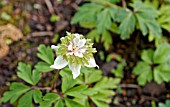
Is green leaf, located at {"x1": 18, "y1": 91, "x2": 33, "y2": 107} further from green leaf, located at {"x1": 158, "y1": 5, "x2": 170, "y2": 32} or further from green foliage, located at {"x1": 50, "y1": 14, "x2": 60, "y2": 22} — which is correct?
green leaf, located at {"x1": 158, "y1": 5, "x2": 170, "y2": 32}

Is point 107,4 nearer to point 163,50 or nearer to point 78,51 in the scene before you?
point 163,50

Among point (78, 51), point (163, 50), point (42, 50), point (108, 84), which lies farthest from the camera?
point (163, 50)

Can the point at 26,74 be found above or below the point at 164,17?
below

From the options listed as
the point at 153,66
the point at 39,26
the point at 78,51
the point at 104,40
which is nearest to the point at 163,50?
the point at 153,66

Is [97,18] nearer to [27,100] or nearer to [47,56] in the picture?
[47,56]

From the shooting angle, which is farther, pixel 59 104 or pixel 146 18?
pixel 146 18

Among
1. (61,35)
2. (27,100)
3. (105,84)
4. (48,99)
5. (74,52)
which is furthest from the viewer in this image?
(61,35)

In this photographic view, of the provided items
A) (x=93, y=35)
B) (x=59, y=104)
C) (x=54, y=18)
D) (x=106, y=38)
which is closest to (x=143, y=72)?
(x=106, y=38)
